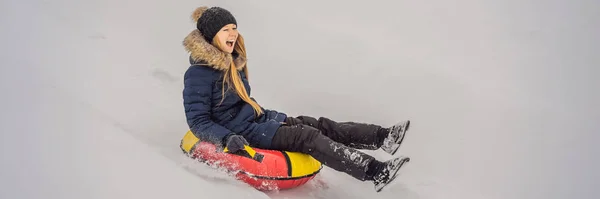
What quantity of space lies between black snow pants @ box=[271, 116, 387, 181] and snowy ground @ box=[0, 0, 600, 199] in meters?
0.30

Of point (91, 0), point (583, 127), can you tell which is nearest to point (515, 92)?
point (583, 127)

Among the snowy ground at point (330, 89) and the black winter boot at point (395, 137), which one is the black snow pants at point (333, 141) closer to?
the black winter boot at point (395, 137)

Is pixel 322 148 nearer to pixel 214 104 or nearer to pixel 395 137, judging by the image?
pixel 395 137

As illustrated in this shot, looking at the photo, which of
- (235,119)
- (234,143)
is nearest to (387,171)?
(234,143)

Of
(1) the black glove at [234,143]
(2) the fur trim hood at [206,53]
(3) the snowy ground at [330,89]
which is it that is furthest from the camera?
(2) the fur trim hood at [206,53]

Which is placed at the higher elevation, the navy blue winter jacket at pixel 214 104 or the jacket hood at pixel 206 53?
the jacket hood at pixel 206 53

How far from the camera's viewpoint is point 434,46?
4.87m

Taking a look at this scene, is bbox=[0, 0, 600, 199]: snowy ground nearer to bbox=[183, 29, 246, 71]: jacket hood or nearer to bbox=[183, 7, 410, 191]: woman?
bbox=[183, 7, 410, 191]: woman

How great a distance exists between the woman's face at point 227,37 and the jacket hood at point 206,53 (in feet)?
0.15

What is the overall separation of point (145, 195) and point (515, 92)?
10.7 ft

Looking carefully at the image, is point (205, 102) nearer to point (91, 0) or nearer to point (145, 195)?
point (145, 195)

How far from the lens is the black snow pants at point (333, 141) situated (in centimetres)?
259

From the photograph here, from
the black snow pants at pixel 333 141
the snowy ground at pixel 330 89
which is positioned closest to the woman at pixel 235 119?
the black snow pants at pixel 333 141

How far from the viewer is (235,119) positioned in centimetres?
286
